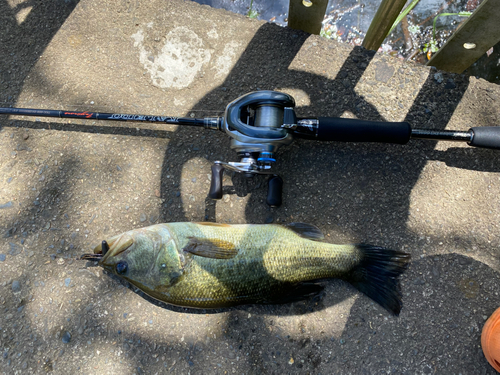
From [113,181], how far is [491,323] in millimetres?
3331

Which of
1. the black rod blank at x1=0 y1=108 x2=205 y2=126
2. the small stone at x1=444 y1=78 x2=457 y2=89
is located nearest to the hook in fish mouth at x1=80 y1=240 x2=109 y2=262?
the black rod blank at x1=0 y1=108 x2=205 y2=126

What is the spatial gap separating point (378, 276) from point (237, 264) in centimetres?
111

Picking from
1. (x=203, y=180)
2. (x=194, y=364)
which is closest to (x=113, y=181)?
(x=203, y=180)

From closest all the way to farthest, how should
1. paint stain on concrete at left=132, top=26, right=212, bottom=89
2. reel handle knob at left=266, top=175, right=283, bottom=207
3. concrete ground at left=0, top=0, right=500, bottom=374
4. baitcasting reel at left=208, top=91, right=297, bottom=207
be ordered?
1. baitcasting reel at left=208, top=91, right=297, bottom=207
2. reel handle knob at left=266, top=175, right=283, bottom=207
3. concrete ground at left=0, top=0, right=500, bottom=374
4. paint stain on concrete at left=132, top=26, right=212, bottom=89

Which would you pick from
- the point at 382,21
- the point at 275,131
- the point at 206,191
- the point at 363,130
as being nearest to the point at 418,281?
the point at 363,130

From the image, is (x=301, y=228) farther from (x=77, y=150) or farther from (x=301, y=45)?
(x=77, y=150)

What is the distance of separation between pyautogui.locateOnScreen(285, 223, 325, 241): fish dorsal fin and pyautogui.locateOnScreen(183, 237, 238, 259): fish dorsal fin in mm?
519

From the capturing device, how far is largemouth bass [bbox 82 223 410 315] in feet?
7.40

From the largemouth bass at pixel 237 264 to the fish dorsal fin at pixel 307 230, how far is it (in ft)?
0.23

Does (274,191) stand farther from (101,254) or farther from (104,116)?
(104,116)

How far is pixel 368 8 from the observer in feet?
13.1

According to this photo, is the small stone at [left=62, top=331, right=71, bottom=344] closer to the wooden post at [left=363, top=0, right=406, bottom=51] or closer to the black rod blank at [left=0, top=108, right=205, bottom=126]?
the black rod blank at [left=0, top=108, right=205, bottom=126]

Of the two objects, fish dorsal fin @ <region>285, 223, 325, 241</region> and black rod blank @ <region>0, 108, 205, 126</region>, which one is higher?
black rod blank @ <region>0, 108, 205, 126</region>

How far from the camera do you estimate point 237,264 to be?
226 cm
